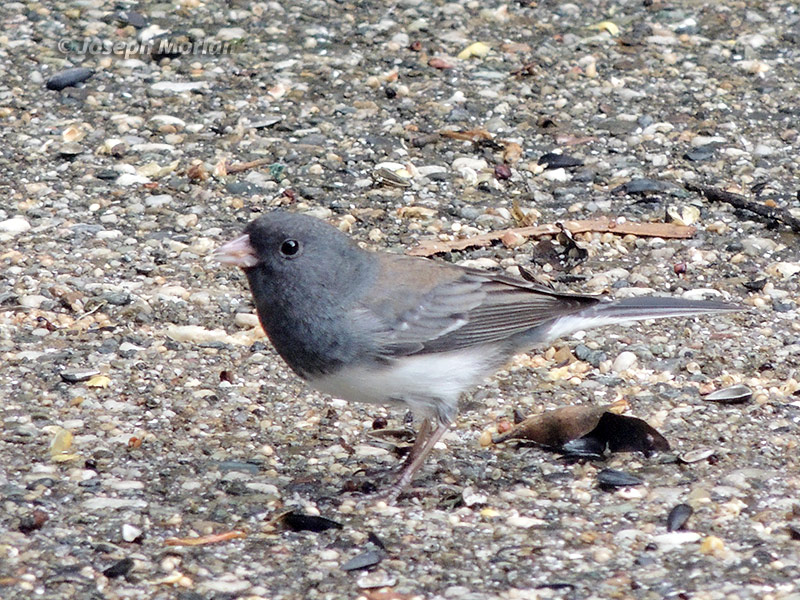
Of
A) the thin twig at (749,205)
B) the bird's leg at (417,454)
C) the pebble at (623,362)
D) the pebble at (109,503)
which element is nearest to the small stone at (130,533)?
the pebble at (109,503)

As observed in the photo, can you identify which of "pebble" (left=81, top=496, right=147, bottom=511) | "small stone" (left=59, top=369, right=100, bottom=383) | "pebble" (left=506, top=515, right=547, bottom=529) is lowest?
"small stone" (left=59, top=369, right=100, bottom=383)

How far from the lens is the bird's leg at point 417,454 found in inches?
127

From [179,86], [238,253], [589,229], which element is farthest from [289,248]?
[179,86]

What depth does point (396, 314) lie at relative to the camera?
3.27 metres

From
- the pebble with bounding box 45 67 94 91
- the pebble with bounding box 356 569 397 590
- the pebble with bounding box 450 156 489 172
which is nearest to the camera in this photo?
the pebble with bounding box 356 569 397 590

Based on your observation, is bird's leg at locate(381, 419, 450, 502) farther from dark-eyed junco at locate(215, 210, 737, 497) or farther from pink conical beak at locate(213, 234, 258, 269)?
pink conical beak at locate(213, 234, 258, 269)

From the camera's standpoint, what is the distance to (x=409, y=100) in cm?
558

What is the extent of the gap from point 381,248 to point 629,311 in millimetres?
1305

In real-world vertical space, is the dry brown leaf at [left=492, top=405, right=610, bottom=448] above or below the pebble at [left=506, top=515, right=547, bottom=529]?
above

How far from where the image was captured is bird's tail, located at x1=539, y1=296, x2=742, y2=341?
3475 mm

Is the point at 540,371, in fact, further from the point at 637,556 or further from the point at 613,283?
the point at 637,556

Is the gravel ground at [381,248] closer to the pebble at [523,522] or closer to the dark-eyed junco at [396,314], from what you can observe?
the pebble at [523,522]

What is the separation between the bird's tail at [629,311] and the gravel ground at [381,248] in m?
0.28

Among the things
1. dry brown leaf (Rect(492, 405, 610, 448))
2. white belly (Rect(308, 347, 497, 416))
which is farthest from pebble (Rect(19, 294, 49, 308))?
dry brown leaf (Rect(492, 405, 610, 448))
